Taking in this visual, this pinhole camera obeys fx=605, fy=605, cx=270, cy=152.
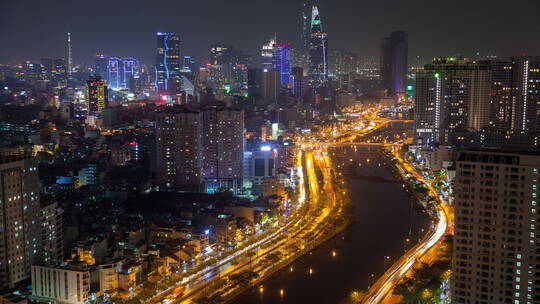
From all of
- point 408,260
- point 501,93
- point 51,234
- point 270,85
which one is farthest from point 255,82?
point 51,234

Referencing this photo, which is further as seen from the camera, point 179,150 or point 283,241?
point 179,150

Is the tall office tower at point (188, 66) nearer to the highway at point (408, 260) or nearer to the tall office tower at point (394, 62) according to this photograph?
the tall office tower at point (394, 62)

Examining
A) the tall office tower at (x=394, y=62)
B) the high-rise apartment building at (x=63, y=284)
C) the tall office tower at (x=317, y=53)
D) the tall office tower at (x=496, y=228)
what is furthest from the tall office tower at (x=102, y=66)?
the tall office tower at (x=496, y=228)

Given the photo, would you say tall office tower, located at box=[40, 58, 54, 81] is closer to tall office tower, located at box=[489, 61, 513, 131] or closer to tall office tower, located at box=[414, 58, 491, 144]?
tall office tower, located at box=[414, 58, 491, 144]

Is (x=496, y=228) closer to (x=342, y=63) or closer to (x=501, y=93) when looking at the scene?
(x=501, y=93)

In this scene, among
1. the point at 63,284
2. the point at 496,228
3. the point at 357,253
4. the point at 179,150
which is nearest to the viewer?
the point at 496,228

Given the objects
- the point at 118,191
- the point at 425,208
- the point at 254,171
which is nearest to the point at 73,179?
the point at 118,191

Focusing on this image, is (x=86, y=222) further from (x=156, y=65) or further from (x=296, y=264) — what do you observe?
(x=156, y=65)
